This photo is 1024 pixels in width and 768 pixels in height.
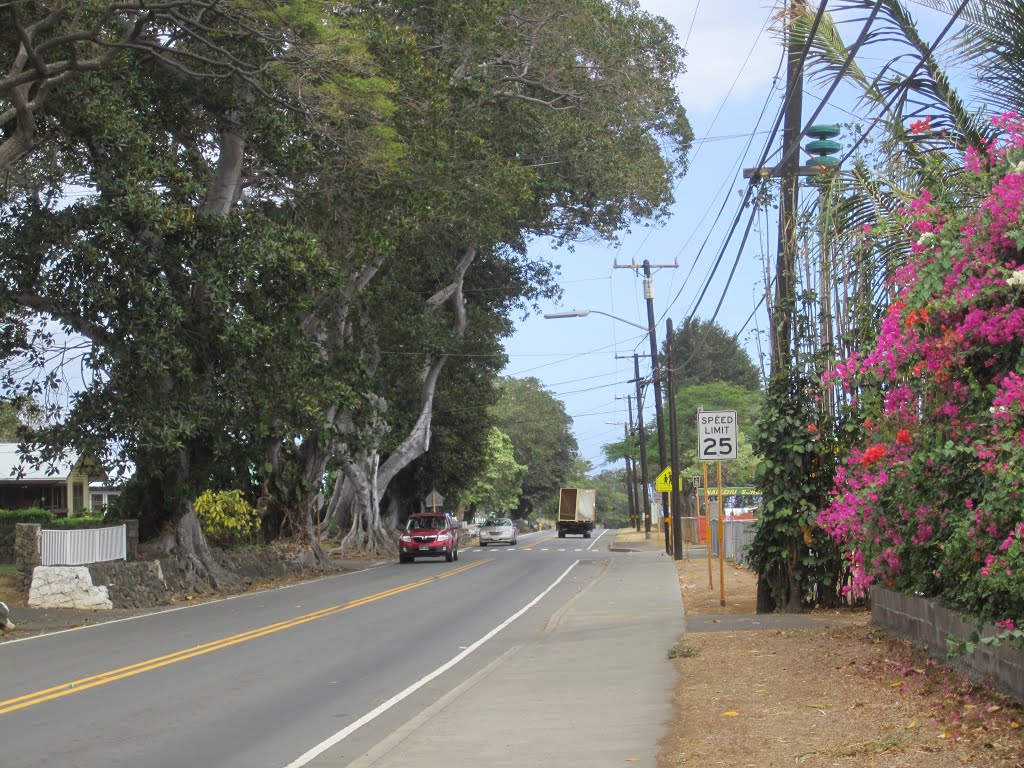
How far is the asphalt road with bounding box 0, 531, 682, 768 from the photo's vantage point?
8.83 m

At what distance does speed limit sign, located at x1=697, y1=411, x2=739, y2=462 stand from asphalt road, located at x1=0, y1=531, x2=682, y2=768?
8.74ft

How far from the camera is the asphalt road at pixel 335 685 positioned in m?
8.83

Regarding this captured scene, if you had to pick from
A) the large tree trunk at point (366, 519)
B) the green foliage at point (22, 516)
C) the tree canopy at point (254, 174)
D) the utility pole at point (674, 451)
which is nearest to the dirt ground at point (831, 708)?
the tree canopy at point (254, 174)

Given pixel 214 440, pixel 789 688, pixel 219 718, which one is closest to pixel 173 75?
pixel 214 440

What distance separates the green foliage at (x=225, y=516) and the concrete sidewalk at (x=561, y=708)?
53.1 ft

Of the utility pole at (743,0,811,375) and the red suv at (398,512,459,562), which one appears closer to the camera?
the utility pole at (743,0,811,375)

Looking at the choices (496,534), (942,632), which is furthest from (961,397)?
(496,534)

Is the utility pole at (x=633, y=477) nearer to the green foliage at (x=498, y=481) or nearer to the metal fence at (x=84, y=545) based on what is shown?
the green foliage at (x=498, y=481)

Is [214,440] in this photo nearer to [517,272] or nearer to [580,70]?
[580,70]

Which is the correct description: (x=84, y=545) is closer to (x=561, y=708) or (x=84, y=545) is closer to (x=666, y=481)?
(x=561, y=708)

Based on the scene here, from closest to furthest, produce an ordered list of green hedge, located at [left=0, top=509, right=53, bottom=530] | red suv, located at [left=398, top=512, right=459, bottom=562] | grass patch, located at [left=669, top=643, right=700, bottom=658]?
1. grass patch, located at [left=669, top=643, right=700, bottom=658]
2. green hedge, located at [left=0, top=509, right=53, bottom=530]
3. red suv, located at [left=398, top=512, right=459, bottom=562]

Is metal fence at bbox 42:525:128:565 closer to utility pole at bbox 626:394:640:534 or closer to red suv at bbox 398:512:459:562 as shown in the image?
red suv at bbox 398:512:459:562

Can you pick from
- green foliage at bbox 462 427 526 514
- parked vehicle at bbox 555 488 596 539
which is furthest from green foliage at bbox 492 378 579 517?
A: parked vehicle at bbox 555 488 596 539

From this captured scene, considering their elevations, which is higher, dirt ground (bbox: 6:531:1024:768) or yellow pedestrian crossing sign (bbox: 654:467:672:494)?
yellow pedestrian crossing sign (bbox: 654:467:672:494)
